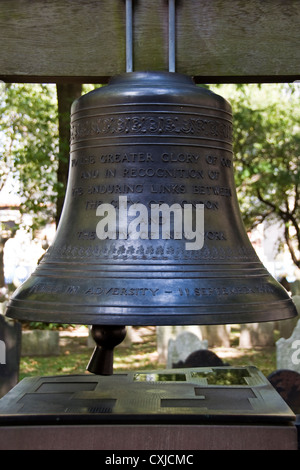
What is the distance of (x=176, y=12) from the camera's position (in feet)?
8.86

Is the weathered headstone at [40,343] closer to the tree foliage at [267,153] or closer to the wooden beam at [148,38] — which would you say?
the tree foliage at [267,153]

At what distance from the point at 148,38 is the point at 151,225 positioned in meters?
0.89

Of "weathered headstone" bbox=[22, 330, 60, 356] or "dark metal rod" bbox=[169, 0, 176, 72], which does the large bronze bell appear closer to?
"dark metal rod" bbox=[169, 0, 176, 72]

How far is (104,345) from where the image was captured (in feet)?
8.90

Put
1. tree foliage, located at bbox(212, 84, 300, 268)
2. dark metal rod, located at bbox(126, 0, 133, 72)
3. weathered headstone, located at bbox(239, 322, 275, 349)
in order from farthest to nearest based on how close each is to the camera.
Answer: tree foliage, located at bbox(212, 84, 300, 268) < weathered headstone, located at bbox(239, 322, 275, 349) < dark metal rod, located at bbox(126, 0, 133, 72)

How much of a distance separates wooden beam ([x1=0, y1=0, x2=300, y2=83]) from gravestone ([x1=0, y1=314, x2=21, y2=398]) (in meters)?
3.15

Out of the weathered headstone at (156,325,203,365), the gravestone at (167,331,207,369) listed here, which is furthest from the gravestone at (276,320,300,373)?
the weathered headstone at (156,325,203,365)

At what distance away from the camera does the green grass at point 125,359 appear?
802 cm

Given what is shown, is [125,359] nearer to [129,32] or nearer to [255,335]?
[255,335]

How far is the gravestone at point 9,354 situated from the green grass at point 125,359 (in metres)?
2.14

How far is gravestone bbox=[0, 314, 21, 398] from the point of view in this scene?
209 inches

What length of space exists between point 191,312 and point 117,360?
6.67m

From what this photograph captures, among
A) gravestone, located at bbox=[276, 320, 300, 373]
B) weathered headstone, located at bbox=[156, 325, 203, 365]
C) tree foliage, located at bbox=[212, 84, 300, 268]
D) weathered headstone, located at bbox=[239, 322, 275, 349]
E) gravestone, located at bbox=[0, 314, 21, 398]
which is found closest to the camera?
gravestone, located at bbox=[0, 314, 21, 398]

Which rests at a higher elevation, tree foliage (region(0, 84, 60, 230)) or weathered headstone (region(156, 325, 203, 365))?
tree foliage (region(0, 84, 60, 230))
